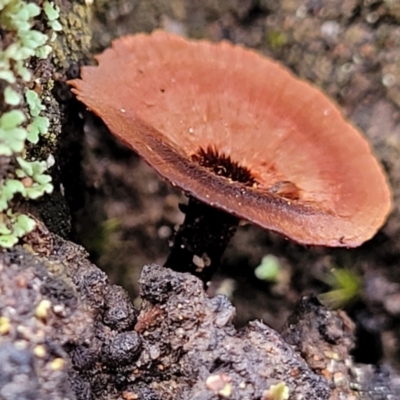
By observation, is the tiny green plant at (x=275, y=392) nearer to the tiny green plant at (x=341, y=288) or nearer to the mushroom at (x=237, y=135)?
the mushroom at (x=237, y=135)

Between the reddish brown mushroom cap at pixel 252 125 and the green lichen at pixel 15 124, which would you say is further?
the reddish brown mushroom cap at pixel 252 125

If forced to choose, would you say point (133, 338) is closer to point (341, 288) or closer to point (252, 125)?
point (252, 125)

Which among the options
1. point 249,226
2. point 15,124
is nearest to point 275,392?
point 15,124

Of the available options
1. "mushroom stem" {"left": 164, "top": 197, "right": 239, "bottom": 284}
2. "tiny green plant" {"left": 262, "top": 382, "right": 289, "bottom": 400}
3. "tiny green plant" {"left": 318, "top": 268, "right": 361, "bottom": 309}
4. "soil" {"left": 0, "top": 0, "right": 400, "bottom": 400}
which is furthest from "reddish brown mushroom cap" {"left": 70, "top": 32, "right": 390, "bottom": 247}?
"tiny green plant" {"left": 318, "top": 268, "right": 361, "bottom": 309}

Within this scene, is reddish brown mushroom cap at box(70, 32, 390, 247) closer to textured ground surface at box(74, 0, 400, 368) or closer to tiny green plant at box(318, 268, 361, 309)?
textured ground surface at box(74, 0, 400, 368)

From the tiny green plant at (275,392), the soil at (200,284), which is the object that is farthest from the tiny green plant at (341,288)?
the tiny green plant at (275,392)

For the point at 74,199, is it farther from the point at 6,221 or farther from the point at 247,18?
the point at 247,18
